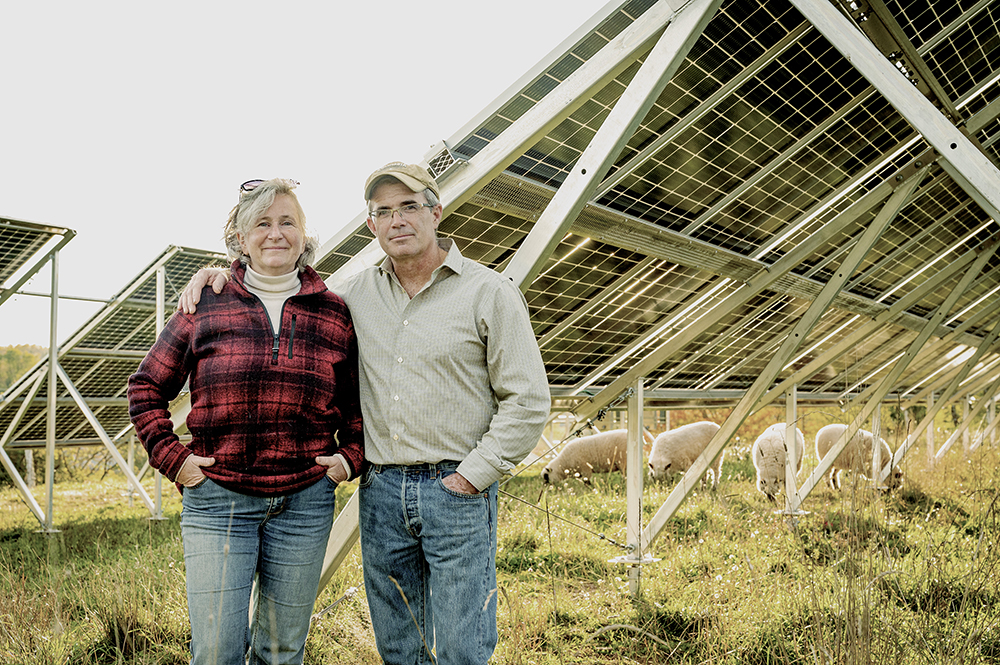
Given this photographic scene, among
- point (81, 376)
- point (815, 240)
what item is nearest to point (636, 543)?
point (815, 240)

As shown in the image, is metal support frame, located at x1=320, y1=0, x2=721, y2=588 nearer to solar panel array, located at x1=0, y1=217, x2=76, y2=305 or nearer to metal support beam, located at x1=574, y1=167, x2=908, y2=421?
metal support beam, located at x1=574, y1=167, x2=908, y2=421

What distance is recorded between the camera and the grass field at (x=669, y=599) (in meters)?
2.64

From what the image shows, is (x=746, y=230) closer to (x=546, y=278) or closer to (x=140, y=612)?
(x=546, y=278)

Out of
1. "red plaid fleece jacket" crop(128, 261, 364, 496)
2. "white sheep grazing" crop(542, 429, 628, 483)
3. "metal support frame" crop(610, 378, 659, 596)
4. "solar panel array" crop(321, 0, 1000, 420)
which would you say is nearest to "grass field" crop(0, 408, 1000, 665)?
"metal support frame" crop(610, 378, 659, 596)

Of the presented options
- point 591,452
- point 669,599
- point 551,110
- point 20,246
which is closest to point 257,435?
point 551,110

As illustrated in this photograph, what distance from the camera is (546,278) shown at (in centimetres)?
466

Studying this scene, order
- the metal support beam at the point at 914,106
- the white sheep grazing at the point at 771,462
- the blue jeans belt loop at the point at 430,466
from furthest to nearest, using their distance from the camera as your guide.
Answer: the white sheep grazing at the point at 771,462
the metal support beam at the point at 914,106
the blue jeans belt loop at the point at 430,466

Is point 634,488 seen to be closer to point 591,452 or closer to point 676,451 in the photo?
point 676,451

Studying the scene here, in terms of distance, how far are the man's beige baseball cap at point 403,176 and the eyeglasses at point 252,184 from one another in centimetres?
27

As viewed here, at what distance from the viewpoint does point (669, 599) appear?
4.89 m

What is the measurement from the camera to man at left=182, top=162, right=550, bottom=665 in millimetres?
2387

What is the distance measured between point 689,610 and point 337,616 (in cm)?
213

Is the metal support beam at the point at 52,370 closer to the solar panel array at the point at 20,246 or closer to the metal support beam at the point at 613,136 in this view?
the solar panel array at the point at 20,246

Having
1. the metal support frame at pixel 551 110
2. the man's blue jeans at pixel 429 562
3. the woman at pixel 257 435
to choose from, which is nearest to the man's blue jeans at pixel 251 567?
the woman at pixel 257 435
